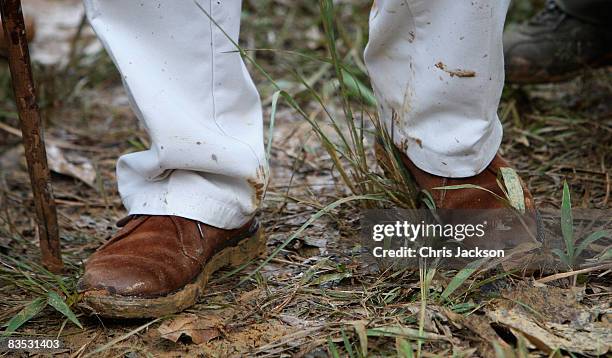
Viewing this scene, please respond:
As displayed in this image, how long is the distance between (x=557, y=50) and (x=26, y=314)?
1439 mm

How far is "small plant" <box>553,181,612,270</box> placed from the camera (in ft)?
4.05

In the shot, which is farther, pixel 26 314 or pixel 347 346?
pixel 26 314

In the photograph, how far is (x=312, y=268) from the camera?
134 centimetres

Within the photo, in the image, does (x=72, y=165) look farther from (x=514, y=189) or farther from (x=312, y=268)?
(x=514, y=189)

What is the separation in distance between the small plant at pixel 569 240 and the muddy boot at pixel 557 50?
820 mm

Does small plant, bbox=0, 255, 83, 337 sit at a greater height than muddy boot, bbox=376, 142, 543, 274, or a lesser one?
lesser

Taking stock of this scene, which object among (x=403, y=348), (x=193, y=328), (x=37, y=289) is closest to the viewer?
(x=403, y=348)

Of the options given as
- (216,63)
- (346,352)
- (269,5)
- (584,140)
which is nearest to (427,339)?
(346,352)

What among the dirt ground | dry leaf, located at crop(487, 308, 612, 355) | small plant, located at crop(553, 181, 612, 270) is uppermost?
small plant, located at crop(553, 181, 612, 270)

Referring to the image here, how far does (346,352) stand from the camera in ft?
3.58

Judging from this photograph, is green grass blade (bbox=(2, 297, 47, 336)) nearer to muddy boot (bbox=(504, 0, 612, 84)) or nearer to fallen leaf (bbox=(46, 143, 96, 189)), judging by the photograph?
fallen leaf (bbox=(46, 143, 96, 189))

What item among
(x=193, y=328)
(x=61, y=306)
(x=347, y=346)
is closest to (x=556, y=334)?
(x=347, y=346)

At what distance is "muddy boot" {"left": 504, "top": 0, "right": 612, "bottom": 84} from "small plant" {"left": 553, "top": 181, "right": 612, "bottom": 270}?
0.82 metres

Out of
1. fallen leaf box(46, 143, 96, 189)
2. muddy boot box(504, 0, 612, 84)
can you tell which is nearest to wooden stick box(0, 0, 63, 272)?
fallen leaf box(46, 143, 96, 189)
